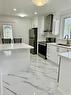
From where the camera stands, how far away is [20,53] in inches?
155

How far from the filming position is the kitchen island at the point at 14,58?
3680 mm

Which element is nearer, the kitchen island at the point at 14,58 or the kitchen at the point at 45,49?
the kitchen at the point at 45,49

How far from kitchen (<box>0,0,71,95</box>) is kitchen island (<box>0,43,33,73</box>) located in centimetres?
4

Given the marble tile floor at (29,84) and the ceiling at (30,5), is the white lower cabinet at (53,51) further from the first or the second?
the ceiling at (30,5)

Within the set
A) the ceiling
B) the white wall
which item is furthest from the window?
the white wall

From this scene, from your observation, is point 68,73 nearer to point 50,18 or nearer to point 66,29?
point 66,29

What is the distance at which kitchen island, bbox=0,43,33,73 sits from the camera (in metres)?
3.68

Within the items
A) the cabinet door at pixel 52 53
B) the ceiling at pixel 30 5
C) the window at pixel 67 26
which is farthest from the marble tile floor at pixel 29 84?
the ceiling at pixel 30 5

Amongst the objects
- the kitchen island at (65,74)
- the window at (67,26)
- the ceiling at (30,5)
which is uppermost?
the ceiling at (30,5)

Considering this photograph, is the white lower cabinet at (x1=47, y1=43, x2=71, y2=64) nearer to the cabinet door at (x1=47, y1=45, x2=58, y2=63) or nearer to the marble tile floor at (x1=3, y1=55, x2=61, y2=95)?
the cabinet door at (x1=47, y1=45, x2=58, y2=63)

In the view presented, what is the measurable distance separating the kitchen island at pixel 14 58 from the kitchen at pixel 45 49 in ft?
0.12

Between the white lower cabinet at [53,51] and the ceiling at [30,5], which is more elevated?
the ceiling at [30,5]

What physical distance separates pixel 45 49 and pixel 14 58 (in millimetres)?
2554

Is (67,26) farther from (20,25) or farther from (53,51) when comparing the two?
(20,25)
